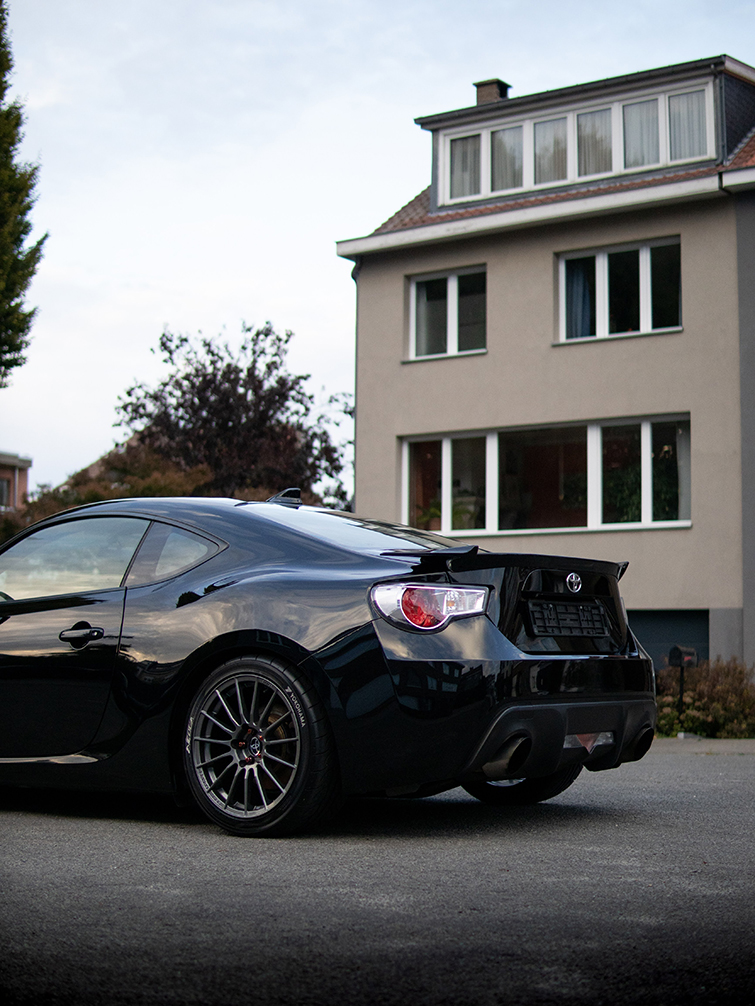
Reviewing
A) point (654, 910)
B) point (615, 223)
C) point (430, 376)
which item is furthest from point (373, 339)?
point (654, 910)

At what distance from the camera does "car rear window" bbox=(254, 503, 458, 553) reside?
17.7ft

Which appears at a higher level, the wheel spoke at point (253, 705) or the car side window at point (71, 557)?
the car side window at point (71, 557)

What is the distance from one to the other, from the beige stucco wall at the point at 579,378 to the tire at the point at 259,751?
15.5 meters

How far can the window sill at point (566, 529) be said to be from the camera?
20125mm

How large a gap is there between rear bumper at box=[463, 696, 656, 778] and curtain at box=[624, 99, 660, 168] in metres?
17.2

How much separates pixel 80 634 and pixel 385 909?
2266 mm

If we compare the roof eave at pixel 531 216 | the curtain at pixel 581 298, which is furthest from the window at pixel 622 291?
the roof eave at pixel 531 216

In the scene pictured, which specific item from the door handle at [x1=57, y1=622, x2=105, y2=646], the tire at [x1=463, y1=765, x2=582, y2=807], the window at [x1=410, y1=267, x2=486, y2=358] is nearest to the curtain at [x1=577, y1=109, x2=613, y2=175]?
the window at [x1=410, y1=267, x2=486, y2=358]

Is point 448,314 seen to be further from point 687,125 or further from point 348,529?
point 348,529

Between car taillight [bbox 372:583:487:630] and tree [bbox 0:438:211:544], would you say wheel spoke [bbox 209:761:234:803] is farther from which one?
tree [bbox 0:438:211:544]

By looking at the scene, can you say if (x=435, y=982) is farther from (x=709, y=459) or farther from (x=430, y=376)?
(x=430, y=376)

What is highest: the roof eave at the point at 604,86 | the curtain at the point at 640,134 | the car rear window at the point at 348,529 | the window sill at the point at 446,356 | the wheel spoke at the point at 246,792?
the roof eave at the point at 604,86

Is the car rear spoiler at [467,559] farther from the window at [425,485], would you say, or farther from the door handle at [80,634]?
the window at [425,485]

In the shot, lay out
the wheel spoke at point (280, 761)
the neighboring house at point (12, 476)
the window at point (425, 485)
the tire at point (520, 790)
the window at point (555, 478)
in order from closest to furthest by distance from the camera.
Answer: the wheel spoke at point (280, 761), the tire at point (520, 790), the window at point (555, 478), the window at point (425, 485), the neighboring house at point (12, 476)
